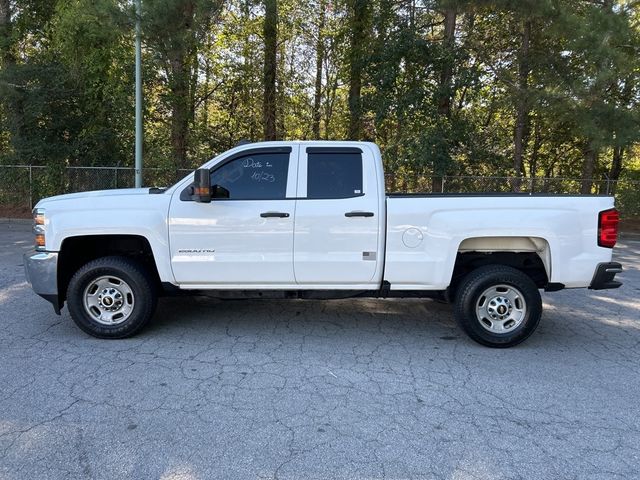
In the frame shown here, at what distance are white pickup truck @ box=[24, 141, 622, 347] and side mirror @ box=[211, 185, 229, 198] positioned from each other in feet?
0.03

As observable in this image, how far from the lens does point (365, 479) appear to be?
2.88m

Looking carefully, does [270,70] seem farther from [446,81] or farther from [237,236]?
[237,236]

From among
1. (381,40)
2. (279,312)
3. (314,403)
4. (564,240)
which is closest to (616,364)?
(564,240)

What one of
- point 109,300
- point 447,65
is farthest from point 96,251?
point 447,65

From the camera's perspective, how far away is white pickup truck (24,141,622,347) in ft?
16.1

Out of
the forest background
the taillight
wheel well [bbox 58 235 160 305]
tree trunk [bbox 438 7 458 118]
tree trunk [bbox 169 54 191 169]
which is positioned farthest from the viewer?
tree trunk [bbox 169 54 191 169]

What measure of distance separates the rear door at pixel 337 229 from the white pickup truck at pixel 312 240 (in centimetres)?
1

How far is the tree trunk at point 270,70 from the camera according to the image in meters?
17.5

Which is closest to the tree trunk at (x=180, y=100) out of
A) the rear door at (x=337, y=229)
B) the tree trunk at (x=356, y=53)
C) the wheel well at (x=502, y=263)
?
the tree trunk at (x=356, y=53)

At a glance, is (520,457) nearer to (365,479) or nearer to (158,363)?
(365,479)

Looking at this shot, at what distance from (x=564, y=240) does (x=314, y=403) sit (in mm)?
2947

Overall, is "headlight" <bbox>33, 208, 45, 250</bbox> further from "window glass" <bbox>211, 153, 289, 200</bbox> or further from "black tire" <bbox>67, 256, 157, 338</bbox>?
"window glass" <bbox>211, 153, 289, 200</bbox>

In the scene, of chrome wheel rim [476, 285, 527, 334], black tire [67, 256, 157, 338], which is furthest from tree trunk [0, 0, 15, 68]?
chrome wheel rim [476, 285, 527, 334]

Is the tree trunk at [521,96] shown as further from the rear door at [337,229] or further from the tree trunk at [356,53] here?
the rear door at [337,229]
